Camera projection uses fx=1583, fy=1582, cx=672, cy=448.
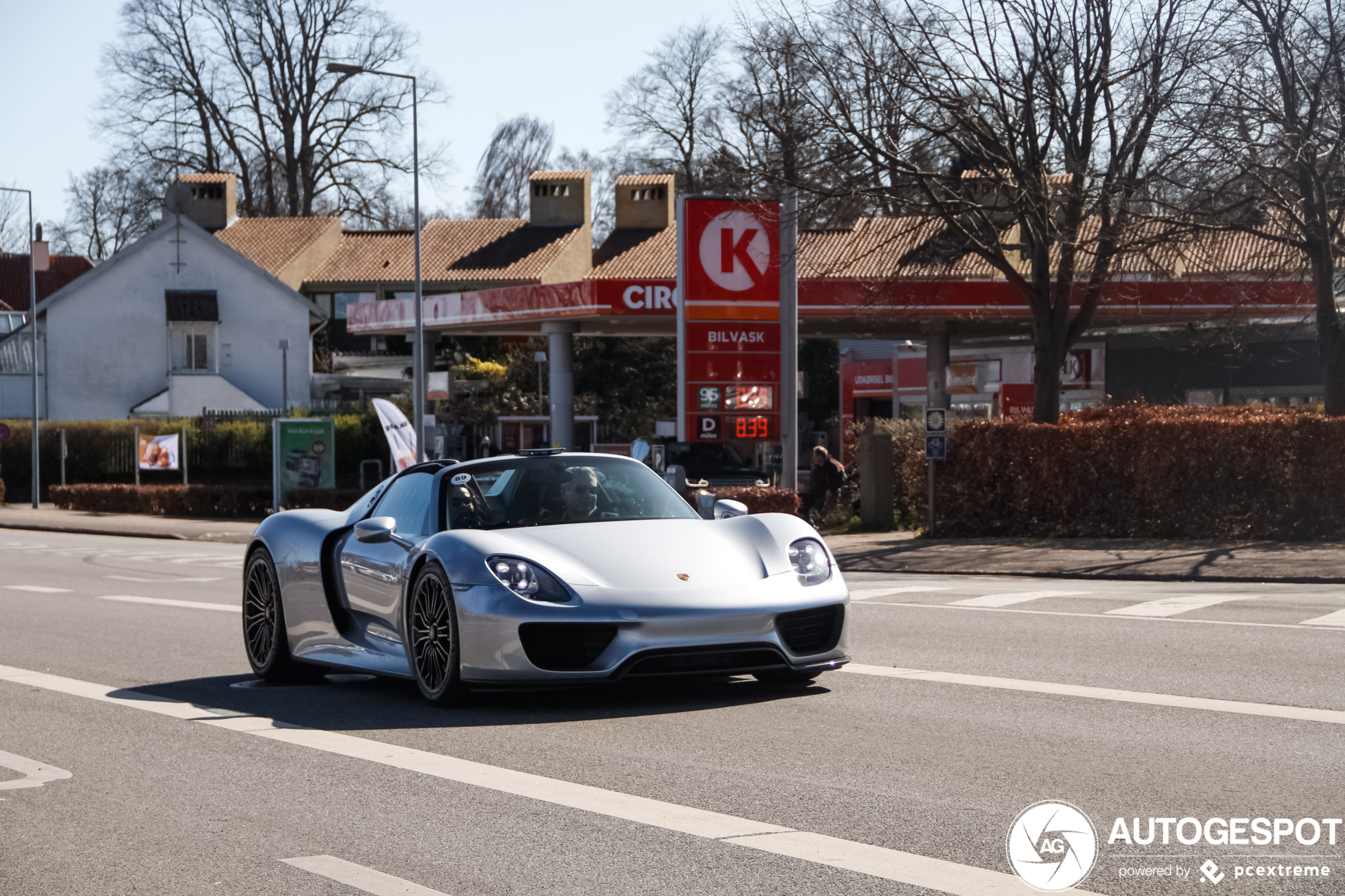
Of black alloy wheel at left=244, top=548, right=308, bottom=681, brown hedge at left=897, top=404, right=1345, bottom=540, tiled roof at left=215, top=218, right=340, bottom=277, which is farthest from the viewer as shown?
tiled roof at left=215, top=218, right=340, bottom=277

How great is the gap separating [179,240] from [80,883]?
5721cm

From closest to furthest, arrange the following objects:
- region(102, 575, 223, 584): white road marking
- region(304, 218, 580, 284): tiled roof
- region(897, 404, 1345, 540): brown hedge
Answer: region(102, 575, 223, 584): white road marking, region(897, 404, 1345, 540): brown hedge, region(304, 218, 580, 284): tiled roof

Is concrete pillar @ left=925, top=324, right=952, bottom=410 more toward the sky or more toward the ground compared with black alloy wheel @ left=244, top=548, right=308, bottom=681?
more toward the sky

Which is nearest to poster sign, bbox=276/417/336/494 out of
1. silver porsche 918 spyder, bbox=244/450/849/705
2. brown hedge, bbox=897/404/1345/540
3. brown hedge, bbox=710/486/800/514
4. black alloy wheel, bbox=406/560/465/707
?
brown hedge, bbox=710/486/800/514

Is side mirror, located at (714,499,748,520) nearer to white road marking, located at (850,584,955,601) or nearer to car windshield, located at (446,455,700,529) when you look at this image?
car windshield, located at (446,455,700,529)

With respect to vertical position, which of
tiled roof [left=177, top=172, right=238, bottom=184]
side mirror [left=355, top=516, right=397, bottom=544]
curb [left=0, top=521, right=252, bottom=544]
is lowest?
curb [left=0, top=521, right=252, bottom=544]

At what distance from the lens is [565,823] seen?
540 cm

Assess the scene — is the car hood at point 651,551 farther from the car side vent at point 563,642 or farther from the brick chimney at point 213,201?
the brick chimney at point 213,201

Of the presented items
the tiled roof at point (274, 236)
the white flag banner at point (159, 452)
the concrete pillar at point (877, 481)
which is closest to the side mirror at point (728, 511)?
the concrete pillar at point (877, 481)

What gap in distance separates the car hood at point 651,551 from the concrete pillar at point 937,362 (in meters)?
32.8

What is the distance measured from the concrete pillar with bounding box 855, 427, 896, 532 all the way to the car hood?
18.6m

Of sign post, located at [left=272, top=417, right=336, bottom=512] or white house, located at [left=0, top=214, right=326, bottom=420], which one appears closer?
sign post, located at [left=272, top=417, right=336, bottom=512]

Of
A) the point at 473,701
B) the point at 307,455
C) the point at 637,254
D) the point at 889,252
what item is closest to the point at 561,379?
the point at 307,455

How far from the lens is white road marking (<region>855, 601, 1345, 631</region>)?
11.2 m
